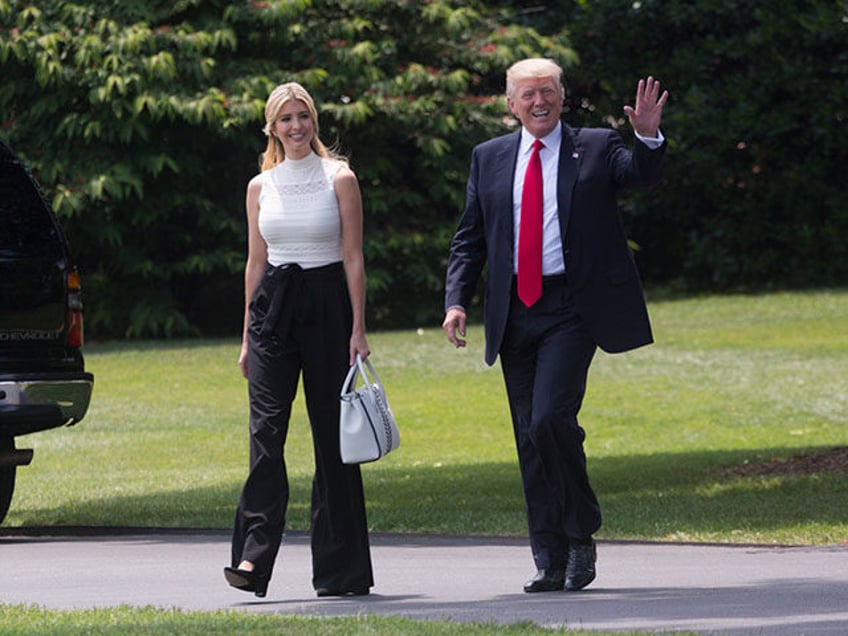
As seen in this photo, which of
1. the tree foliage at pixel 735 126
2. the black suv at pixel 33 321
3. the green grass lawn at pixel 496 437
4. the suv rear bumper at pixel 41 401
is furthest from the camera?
the tree foliage at pixel 735 126

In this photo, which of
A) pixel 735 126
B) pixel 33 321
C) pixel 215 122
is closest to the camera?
pixel 33 321

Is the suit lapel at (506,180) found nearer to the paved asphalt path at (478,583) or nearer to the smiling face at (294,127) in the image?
the smiling face at (294,127)

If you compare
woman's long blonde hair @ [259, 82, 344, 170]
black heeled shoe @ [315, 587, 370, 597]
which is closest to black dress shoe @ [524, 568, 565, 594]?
black heeled shoe @ [315, 587, 370, 597]

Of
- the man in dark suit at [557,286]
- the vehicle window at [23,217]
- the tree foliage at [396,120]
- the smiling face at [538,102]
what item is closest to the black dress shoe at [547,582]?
the man in dark suit at [557,286]

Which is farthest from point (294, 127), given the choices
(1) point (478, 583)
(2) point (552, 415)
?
(1) point (478, 583)

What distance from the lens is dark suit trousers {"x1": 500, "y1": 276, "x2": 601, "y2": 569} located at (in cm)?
809

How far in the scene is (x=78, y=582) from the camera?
29.2ft

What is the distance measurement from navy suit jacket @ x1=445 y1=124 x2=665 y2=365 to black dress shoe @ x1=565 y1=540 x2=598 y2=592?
0.78m

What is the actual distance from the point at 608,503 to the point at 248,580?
4122 millimetres

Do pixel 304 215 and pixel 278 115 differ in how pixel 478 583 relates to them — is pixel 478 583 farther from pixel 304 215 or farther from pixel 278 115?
pixel 278 115

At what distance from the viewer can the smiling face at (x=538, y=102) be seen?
8.22m

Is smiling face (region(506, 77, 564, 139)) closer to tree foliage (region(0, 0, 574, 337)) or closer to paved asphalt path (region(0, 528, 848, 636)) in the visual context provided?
paved asphalt path (region(0, 528, 848, 636))

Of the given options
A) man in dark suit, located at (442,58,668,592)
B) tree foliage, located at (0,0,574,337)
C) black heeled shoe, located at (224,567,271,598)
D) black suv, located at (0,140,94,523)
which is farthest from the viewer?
tree foliage, located at (0,0,574,337)

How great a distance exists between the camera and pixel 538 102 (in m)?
8.26
